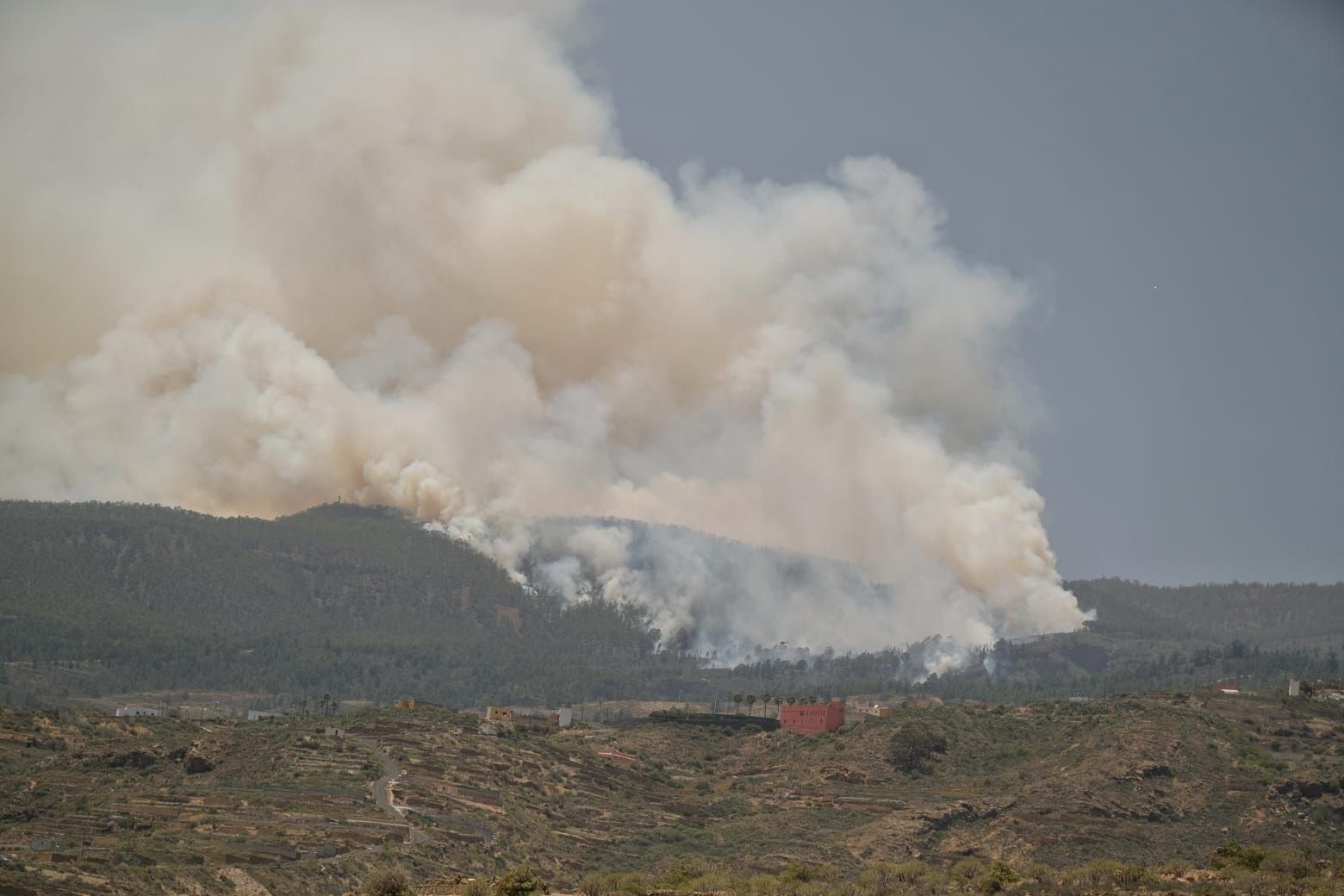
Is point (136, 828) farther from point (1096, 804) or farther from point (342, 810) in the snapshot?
point (1096, 804)

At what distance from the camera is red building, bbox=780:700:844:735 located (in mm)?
134062

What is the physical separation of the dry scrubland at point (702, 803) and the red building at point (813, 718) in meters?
2.62

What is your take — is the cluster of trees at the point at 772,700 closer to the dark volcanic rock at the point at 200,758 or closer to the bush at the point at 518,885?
the dark volcanic rock at the point at 200,758

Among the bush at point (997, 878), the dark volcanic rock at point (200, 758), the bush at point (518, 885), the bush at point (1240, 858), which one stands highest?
the dark volcanic rock at point (200, 758)

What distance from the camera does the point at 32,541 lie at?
195250mm

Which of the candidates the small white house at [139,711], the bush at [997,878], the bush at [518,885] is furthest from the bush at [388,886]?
the small white house at [139,711]

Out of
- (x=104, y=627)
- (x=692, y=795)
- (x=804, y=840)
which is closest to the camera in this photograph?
(x=804, y=840)

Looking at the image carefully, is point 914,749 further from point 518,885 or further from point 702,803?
point 518,885

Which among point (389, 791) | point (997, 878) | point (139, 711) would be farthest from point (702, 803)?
point (139, 711)

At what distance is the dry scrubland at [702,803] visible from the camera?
7100 centimetres

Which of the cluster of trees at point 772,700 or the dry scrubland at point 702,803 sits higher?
the cluster of trees at point 772,700

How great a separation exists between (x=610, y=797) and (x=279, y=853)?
34549 millimetres

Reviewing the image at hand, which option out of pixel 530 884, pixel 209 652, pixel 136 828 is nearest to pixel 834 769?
pixel 136 828

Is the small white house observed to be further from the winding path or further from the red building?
the red building
